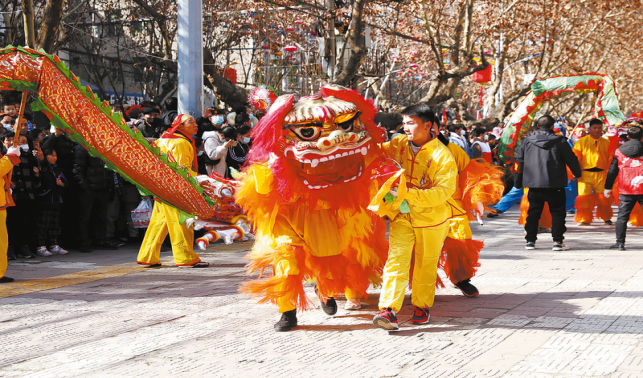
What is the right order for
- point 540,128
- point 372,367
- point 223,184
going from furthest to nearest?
point 540,128 → point 223,184 → point 372,367

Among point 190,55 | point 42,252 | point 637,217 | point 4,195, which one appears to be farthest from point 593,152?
point 4,195

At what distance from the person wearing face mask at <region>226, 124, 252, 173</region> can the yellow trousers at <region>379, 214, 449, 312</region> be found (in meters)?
5.12

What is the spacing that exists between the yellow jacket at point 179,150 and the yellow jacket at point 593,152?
680 cm

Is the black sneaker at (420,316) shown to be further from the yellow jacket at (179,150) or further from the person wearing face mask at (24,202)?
the person wearing face mask at (24,202)

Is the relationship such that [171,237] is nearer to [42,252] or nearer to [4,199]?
[4,199]

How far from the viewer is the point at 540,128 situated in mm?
9008

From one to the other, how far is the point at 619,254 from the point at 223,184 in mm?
4904

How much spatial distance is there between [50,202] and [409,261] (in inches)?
221

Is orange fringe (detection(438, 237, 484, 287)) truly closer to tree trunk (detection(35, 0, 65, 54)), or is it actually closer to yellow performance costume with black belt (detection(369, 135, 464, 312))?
yellow performance costume with black belt (detection(369, 135, 464, 312))

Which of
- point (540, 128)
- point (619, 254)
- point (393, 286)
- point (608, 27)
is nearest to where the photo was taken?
point (393, 286)

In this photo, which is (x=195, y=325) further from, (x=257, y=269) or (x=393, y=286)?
(x=393, y=286)

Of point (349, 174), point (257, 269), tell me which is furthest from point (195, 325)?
point (349, 174)

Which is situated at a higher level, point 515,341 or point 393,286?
point 393,286

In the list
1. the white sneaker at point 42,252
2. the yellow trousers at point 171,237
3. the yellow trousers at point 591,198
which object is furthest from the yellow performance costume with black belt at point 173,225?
the yellow trousers at point 591,198
